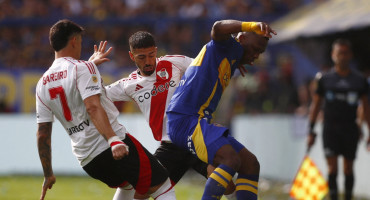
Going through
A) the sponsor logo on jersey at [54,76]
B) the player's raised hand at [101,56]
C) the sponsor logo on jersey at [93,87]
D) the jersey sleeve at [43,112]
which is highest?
the player's raised hand at [101,56]

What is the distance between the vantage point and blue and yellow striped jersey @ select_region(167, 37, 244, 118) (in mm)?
6688

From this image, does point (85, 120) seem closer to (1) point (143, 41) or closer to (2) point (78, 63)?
(2) point (78, 63)

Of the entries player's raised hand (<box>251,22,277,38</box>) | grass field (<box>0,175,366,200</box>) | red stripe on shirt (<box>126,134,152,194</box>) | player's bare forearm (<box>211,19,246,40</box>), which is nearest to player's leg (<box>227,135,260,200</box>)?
red stripe on shirt (<box>126,134,152,194</box>)

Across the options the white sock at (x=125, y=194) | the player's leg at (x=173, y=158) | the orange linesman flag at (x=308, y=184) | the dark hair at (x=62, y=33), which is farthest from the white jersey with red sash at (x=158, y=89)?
the orange linesman flag at (x=308, y=184)

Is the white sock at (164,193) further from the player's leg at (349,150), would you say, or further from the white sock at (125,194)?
the player's leg at (349,150)

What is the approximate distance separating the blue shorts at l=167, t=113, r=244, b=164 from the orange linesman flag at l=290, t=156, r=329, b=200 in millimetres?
4285

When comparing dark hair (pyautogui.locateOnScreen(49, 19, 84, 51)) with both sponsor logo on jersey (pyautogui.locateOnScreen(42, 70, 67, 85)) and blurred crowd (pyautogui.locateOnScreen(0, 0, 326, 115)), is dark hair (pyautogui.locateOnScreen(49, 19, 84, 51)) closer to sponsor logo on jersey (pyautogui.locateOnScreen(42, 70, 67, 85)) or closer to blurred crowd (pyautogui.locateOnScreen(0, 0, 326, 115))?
sponsor logo on jersey (pyautogui.locateOnScreen(42, 70, 67, 85))

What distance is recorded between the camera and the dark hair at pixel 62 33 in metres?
6.59

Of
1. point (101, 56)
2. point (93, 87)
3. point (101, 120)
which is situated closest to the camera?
point (101, 120)

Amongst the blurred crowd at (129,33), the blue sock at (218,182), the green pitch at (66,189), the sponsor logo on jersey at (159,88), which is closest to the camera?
the blue sock at (218,182)

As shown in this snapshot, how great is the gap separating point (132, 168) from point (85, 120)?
0.60 m

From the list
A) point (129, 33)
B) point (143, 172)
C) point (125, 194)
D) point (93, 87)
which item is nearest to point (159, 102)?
point (125, 194)

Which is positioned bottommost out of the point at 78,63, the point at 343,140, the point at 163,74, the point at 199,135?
the point at 343,140

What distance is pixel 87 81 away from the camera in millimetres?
6414
